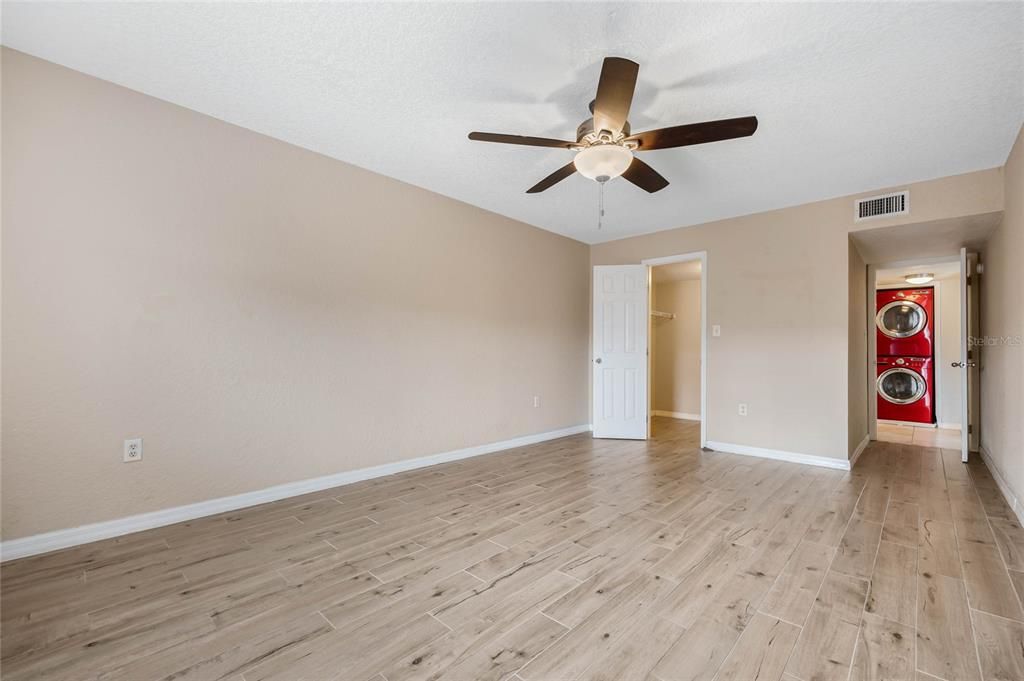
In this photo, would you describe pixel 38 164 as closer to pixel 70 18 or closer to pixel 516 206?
pixel 70 18

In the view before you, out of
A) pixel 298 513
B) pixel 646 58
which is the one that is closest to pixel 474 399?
pixel 298 513

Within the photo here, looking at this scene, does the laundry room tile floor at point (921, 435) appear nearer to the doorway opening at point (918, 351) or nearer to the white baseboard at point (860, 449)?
the doorway opening at point (918, 351)

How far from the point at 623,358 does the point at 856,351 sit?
2419mm

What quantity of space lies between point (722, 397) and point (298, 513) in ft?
13.9

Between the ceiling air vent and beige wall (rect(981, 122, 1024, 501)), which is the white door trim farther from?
the ceiling air vent

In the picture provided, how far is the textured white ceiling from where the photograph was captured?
191cm

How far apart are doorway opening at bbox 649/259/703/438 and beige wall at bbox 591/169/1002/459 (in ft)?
6.39

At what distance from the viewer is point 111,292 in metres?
2.44

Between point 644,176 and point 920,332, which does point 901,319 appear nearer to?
point 920,332

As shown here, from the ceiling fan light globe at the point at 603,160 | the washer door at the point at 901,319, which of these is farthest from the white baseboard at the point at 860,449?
the ceiling fan light globe at the point at 603,160

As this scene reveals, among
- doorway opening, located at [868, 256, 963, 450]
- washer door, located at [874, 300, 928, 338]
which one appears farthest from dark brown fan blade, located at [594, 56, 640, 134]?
washer door, located at [874, 300, 928, 338]

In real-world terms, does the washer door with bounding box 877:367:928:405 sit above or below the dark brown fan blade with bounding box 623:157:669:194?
below

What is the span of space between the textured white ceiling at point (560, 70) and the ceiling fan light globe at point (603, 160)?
0.37 metres

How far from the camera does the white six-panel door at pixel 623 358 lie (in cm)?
528
